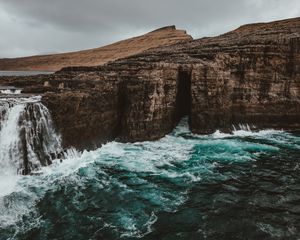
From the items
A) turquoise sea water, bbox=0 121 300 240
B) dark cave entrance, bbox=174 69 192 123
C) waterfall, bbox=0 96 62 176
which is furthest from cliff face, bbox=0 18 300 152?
turquoise sea water, bbox=0 121 300 240

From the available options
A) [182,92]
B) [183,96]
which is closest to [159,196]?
[182,92]

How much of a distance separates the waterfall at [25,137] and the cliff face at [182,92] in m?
0.92

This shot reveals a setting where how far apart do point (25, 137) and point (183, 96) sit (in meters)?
17.6

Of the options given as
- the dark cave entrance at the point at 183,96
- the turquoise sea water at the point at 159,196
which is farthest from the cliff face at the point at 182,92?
the turquoise sea water at the point at 159,196

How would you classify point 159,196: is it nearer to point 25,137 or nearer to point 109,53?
point 25,137

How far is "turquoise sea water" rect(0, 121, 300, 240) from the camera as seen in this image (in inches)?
556

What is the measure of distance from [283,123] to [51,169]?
24.4 m

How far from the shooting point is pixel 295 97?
3381 centimetres

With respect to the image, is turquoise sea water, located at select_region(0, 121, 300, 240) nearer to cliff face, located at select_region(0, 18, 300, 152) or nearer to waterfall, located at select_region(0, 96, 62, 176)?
waterfall, located at select_region(0, 96, 62, 176)

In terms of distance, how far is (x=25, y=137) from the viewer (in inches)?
811

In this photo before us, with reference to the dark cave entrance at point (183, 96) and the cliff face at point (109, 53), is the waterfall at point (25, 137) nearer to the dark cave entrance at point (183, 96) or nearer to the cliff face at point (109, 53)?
the dark cave entrance at point (183, 96)

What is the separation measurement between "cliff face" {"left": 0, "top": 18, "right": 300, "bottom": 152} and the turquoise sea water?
2.55 metres

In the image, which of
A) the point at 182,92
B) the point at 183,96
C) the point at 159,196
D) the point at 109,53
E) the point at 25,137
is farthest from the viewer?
the point at 109,53

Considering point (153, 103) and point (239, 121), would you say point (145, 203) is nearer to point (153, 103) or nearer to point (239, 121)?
point (153, 103)
